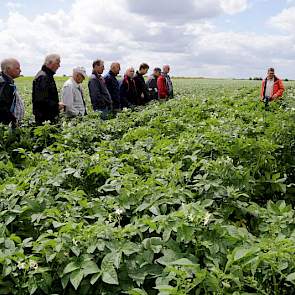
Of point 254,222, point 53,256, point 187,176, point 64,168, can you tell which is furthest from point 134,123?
point 53,256

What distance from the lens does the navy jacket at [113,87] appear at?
376 inches

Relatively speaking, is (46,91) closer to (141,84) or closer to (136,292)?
(141,84)

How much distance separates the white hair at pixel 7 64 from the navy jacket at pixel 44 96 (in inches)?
21.4

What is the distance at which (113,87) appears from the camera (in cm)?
967

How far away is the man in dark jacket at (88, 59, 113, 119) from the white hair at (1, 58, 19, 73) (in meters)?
2.22

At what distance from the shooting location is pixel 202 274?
2199 mm

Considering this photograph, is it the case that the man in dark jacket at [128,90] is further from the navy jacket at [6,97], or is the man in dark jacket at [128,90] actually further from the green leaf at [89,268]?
the green leaf at [89,268]

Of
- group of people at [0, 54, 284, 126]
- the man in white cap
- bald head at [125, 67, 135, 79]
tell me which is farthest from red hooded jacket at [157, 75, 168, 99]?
the man in white cap

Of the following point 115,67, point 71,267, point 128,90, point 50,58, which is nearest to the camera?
point 71,267

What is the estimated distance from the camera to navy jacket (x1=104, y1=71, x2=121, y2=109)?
9539mm

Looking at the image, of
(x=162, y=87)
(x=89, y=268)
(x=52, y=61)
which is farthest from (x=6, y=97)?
(x=162, y=87)

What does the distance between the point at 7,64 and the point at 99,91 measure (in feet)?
8.12

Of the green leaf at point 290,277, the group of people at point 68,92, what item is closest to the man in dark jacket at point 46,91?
the group of people at point 68,92

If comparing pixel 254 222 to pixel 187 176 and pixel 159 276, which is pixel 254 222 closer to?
pixel 187 176
